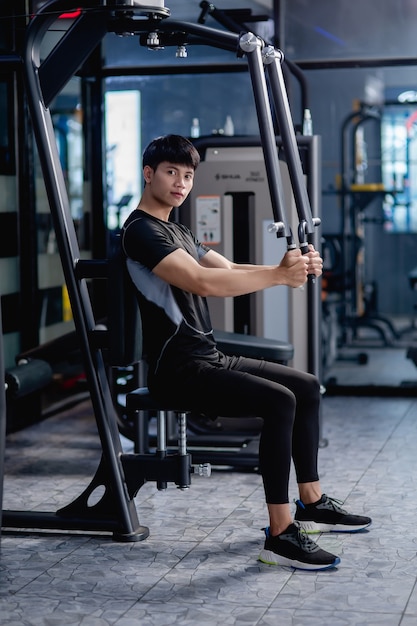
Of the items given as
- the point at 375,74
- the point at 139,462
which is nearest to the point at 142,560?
the point at 139,462

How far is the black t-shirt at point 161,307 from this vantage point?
9.87ft

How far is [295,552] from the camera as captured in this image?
118 inches

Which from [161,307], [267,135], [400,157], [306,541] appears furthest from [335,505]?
[400,157]

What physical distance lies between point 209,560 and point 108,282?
0.88m

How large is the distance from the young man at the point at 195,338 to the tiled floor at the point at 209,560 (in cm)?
17

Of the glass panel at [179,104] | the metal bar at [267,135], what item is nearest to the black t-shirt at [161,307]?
the metal bar at [267,135]

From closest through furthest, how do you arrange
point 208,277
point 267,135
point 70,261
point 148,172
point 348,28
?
point 267,135, point 208,277, point 148,172, point 70,261, point 348,28

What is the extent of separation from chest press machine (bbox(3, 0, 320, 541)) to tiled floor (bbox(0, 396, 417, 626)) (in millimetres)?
80

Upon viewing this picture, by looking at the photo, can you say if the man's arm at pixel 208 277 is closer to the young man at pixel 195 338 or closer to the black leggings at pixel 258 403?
the young man at pixel 195 338

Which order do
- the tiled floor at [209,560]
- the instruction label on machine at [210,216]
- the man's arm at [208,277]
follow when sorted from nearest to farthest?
the tiled floor at [209,560] < the man's arm at [208,277] < the instruction label on machine at [210,216]

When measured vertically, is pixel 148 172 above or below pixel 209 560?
above

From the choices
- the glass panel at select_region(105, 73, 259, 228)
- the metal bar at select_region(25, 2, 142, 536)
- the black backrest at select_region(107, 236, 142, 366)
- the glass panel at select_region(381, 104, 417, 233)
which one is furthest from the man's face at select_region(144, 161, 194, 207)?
the glass panel at select_region(381, 104, 417, 233)

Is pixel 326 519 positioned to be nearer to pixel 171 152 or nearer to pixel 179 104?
pixel 171 152

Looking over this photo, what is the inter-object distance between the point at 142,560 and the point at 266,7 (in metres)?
3.21
